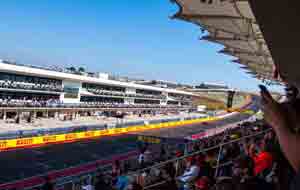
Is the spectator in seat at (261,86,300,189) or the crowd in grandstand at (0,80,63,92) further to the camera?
the crowd in grandstand at (0,80,63,92)

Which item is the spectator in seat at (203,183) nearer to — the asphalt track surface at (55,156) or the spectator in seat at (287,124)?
the spectator in seat at (287,124)

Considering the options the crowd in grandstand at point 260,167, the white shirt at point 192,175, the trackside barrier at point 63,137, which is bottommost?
the trackside barrier at point 63,137

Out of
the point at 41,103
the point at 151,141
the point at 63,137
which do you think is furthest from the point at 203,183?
the point at 41,103

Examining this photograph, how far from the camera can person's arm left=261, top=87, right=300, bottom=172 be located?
0.95m

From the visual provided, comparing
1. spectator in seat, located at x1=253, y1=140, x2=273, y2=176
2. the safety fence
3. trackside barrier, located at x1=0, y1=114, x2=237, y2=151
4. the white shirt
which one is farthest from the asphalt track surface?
spectator in seat, located at x1=253, y1=140, x2=273, y2=176

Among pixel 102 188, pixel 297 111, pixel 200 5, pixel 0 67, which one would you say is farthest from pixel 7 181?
pixel 0 67

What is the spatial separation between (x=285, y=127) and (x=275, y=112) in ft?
0.28

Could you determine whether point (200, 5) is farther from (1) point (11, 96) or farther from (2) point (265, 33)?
(1) point (11, 96)

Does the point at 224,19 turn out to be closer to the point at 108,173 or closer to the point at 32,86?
the point at 108,173

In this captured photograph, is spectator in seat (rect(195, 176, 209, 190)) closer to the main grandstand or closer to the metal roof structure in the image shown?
the main grandstand

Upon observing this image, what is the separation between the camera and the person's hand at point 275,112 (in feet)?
3.40

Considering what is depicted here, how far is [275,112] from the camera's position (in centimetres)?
108

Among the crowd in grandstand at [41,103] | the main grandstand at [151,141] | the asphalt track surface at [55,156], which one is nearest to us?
the main grandstand at [151,141]

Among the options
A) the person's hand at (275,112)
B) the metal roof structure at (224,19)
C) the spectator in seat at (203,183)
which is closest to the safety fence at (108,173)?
the spectator in seat at (203,183)
